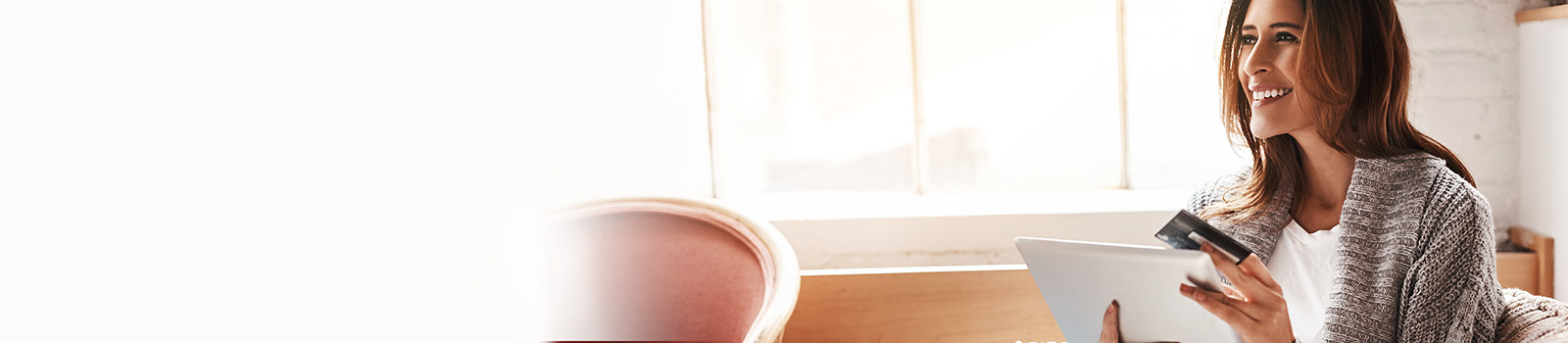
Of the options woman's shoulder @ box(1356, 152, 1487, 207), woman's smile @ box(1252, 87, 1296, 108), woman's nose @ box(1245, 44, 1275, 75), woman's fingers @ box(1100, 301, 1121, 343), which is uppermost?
woman's nose @ box(1245, 44, 1275, 75)

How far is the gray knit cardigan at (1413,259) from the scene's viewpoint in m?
1.09

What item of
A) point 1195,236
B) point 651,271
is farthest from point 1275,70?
point 651,271

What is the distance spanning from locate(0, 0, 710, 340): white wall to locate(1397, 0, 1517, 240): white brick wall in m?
1.94

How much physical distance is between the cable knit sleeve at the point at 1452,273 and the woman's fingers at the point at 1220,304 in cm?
21

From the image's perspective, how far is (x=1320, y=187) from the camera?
1.29m

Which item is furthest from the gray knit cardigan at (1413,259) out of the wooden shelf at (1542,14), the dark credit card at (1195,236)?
the wooden shelf at (1542,14)

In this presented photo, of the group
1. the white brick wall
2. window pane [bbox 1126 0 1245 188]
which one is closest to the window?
window pane [bbox 1126 0 1245 188]

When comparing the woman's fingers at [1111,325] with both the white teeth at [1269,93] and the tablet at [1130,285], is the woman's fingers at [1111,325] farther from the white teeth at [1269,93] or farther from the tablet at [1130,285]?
the white teeth at [1269,93]

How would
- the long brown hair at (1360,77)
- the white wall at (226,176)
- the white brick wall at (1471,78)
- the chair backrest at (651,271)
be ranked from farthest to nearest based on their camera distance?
the white brick wall at (1471,78), the chair backrest at (651,271), the long brown hair at (1360,77), the white wall at (226,176)

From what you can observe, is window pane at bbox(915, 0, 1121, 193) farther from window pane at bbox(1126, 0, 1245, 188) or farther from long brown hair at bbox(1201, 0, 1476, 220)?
long brown hair at bbox(1201, 0, 1476, 220)

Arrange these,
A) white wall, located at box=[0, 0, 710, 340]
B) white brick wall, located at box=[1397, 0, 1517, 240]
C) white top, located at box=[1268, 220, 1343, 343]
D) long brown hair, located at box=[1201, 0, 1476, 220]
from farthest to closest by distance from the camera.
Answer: white brick wall, located at box=[1397, 0, 1517, 240] < white top, located at box=[1268, 220, 1343, 343] < long brown hair, located at box=[1201, 0, 1476, 220] < white wall, located at box=[0, 0, 710, 340]

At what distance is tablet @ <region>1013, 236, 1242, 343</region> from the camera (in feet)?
3.41

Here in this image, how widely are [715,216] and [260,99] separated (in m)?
0.95

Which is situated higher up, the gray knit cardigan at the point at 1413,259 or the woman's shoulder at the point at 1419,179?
the woman's shoulder at the point at 1419,179
